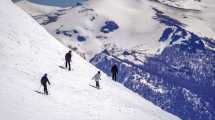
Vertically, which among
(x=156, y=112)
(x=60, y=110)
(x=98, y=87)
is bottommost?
(x=156, y=112)

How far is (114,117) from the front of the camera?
55250 millimetres

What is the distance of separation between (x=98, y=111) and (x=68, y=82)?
1023 cm

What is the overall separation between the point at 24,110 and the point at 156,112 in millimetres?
30325

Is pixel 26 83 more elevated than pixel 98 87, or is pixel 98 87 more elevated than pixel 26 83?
pixel 26 83

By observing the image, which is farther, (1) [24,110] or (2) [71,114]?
(2) [71,114]

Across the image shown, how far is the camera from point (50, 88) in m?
58.3

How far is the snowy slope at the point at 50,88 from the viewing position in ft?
159

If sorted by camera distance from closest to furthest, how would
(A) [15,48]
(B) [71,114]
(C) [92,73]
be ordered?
1. (B) [71,114]
2. (A) [15,48]
3. (C) [92,73]

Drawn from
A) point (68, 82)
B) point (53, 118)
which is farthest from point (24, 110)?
point (68, 82)

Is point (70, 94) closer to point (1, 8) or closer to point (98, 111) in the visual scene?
point (98, 111)

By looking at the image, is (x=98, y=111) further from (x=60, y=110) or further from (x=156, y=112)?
(x=156, y=112)

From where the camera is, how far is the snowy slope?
159 feet

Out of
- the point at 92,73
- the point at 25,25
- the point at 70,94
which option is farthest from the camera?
the point at 25,25

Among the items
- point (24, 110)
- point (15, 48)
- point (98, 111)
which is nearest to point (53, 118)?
point (24, 110)
